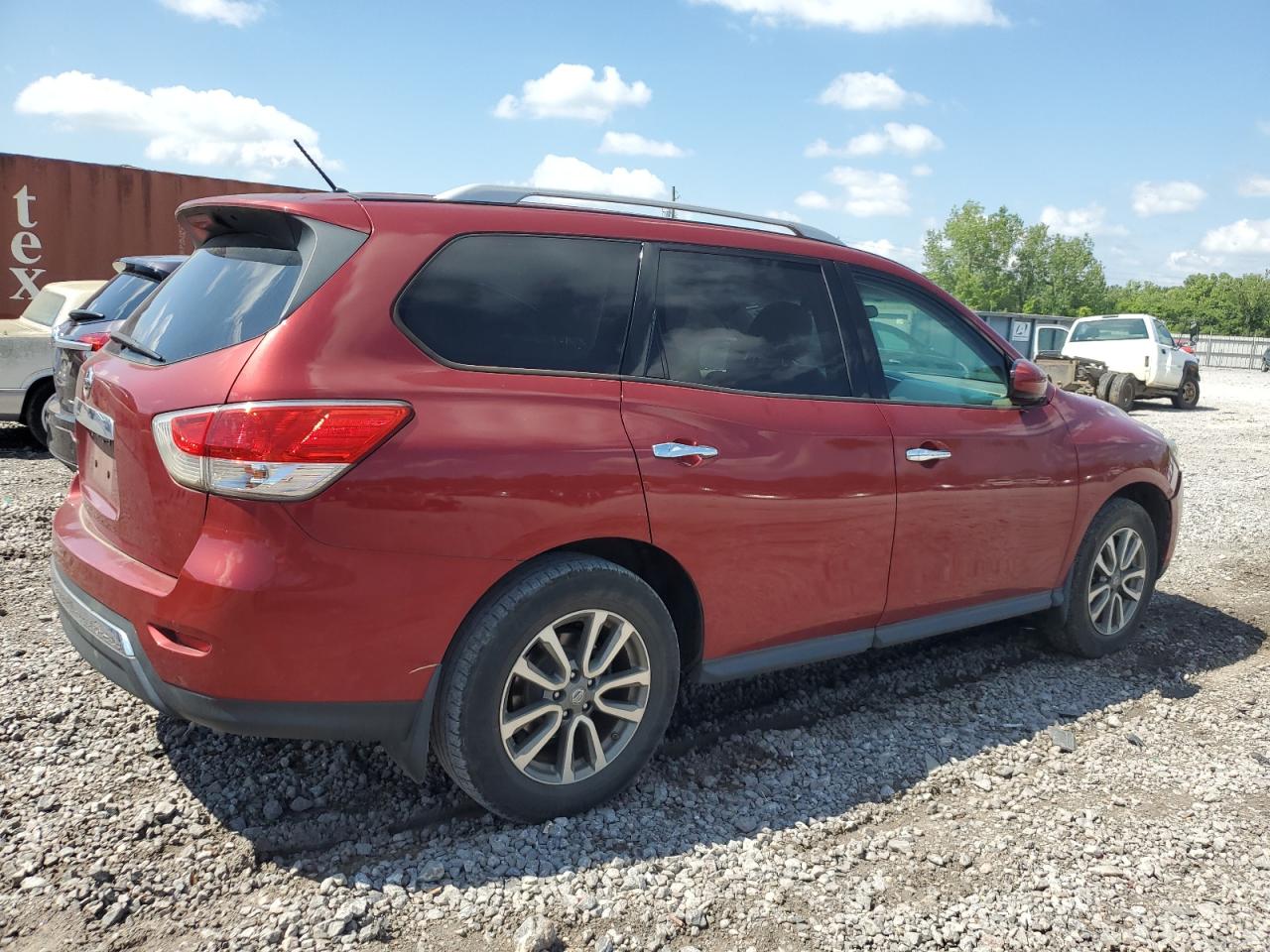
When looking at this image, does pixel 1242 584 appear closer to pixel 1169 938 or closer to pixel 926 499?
pixel 926 499

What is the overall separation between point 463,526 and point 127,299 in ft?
20.4

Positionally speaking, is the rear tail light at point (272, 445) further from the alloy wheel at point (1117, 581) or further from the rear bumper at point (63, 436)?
the alloy wheel at point (1117, 581)

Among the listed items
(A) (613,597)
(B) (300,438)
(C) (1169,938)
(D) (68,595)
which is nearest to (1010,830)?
(C) (1169,938)

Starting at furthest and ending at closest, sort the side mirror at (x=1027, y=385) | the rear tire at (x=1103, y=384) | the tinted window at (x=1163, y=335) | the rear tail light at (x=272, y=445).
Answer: the tinted window at (x=1163, y=335) → the rear tire at (x=1103, y=384) → the side mirror at (x=1027, y=385) → the rear tail light at (x=272, y=445)

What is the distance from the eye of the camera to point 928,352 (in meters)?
4.13

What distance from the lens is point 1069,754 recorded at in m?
3.76

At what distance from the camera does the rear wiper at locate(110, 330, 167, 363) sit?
286 cm

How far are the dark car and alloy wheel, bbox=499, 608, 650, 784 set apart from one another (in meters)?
4.15

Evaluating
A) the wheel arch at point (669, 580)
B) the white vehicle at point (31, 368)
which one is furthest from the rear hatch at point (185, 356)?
the white vehicle at point (31, 368)

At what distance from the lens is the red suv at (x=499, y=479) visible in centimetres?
251

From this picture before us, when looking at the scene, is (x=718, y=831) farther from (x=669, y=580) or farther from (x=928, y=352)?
(x=928, y=352)

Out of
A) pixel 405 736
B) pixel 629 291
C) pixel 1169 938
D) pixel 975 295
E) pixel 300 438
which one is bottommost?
pixel 1169 938

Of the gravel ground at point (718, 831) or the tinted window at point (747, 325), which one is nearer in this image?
the gravel ground at point (718, 831)

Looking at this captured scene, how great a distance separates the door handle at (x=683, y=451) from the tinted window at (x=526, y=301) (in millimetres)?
294
